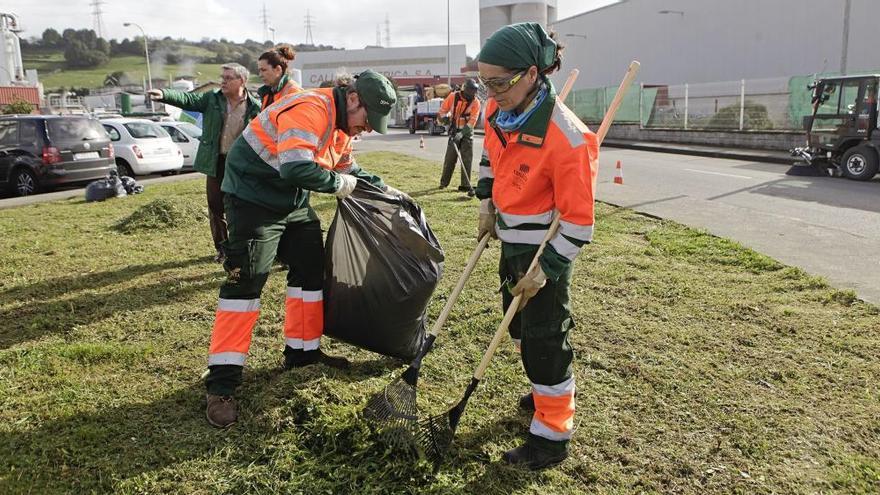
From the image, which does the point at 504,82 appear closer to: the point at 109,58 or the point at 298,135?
the point at 298,135

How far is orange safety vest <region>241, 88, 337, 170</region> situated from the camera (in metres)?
2.75

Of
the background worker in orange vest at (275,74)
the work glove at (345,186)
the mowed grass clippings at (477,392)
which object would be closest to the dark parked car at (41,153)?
the mowed grass clippings at (477,392)

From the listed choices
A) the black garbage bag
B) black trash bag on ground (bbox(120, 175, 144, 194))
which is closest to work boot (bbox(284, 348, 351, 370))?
the black garbage bag

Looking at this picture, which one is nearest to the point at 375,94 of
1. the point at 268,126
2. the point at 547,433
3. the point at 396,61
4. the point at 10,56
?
the point at 268,126

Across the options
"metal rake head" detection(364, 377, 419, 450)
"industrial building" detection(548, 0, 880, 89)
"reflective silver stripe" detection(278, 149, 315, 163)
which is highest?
"industrial building" detection(548, 0, 880, 89)

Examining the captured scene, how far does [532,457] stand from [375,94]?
5.62 feet

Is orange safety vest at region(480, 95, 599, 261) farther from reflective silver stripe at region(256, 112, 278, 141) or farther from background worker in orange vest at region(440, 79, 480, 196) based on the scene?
background worker in orange vest at region(440, 79, 480, 196)

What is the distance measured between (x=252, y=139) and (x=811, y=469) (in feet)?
9.10

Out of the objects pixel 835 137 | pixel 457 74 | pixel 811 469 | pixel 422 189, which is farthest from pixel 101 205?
pixel 457 74

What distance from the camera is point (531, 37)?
2383 mm

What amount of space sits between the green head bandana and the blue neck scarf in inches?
4.1

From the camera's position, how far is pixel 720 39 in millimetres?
29625

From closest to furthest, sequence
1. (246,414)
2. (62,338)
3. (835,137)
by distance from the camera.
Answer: (246,414), (62,338), (835,137)

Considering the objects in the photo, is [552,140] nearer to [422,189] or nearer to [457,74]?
[422,189]
